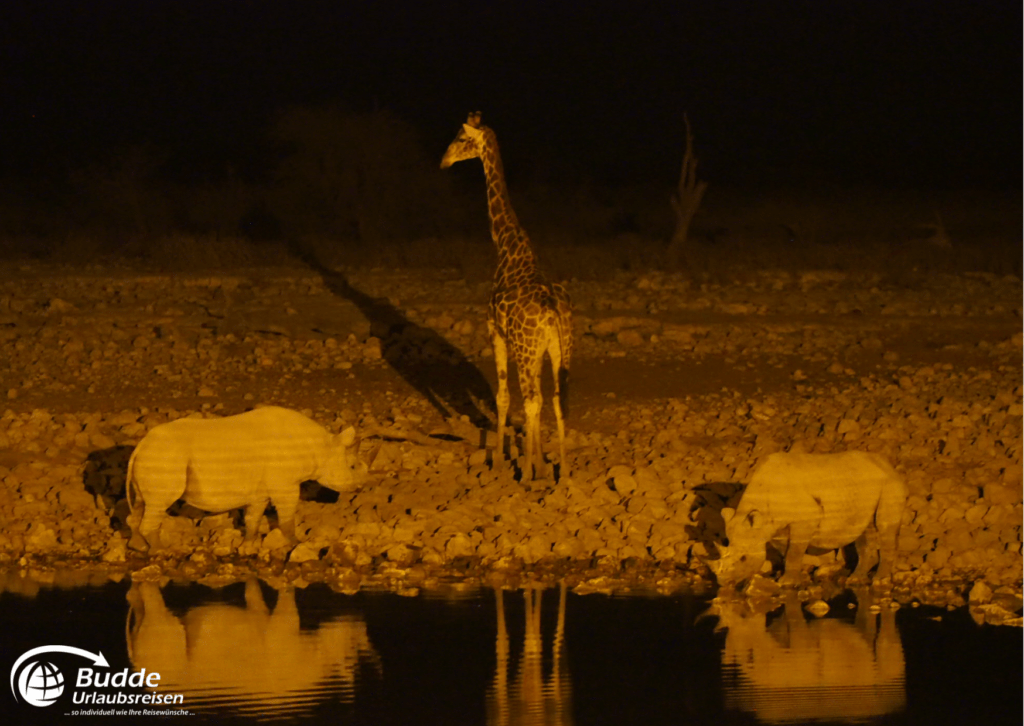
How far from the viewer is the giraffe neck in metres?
10.1

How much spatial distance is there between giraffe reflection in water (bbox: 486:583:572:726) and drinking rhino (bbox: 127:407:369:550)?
5.21ft

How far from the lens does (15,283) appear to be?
19.3 metres

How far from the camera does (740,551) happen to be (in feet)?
24.7

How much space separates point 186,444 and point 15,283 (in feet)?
39.9

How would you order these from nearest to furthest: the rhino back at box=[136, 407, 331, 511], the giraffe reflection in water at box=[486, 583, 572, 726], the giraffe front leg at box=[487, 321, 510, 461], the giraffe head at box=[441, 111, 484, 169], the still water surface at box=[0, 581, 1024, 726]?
the giraffe reflection in water at box=[486, 583, 572, 726] → the still water surface at box=[0, 581, 1024, 726] → the rhino back at box=[136, 407, 331, 511] → the giraffe front leg at box=[487, 321, 510, 461] → the giraffe head at box=[441, 111, 484, 169]

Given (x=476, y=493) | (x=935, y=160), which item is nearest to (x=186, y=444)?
(x=476, y=493)

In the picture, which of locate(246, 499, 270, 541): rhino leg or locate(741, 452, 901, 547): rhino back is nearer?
locate(741, 452, 901, 547): rhino back

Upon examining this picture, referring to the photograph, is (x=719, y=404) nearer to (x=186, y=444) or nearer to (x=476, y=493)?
(x=476, y=493)

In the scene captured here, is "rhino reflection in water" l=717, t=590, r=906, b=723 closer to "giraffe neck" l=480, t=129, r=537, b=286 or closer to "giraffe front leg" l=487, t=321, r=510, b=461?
"giraffe front leg" l=487, t=321, r=510, b=461

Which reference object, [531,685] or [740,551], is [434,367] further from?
[531,685]

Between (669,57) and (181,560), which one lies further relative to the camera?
(669,57)

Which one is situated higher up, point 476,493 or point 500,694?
point 476,493
